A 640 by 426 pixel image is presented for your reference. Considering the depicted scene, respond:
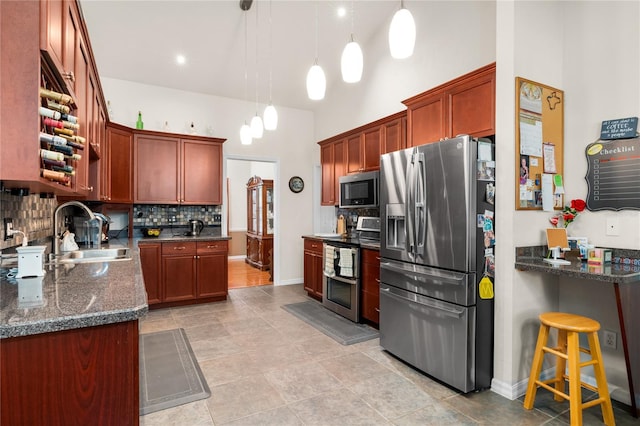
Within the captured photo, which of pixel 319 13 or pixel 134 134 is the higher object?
pixel 319 13

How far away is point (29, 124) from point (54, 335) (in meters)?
0.75

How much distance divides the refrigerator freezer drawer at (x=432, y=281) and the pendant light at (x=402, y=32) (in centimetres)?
157

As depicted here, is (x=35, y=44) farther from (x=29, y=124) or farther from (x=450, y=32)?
(x=450, y=32)

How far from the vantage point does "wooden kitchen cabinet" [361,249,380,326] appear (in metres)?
3.63

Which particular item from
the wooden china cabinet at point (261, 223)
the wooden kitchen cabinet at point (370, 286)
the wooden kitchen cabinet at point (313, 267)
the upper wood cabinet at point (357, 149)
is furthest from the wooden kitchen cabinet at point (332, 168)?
the wooden china cabinet at point (261, 223)

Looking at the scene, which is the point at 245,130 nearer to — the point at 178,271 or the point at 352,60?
the point at 352,60

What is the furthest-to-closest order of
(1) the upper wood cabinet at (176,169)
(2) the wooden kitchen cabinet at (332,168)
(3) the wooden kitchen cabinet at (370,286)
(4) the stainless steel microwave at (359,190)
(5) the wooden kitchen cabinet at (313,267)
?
(2) the wooden kitchen cabinet at (332,168) → (5) the wooden kitchen cabinet at (313,267) → (1) the upper wood cabinet at (176,169) → (4) the stainless steel microwave at (359,190) → (3) the wooden kitchen cabinet at (370,286)

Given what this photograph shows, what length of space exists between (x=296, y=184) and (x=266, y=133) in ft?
3.27

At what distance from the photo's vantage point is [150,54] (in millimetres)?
4383

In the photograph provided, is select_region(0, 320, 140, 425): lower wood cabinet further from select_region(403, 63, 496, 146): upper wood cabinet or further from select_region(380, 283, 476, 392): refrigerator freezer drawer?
select_region(403, 63, 496, 146): upper wood cabinet

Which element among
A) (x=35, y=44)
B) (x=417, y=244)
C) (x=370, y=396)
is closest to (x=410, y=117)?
(x=417, y=244)

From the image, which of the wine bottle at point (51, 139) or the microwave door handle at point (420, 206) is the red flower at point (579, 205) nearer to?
the microwave door handle at point (420, 206)

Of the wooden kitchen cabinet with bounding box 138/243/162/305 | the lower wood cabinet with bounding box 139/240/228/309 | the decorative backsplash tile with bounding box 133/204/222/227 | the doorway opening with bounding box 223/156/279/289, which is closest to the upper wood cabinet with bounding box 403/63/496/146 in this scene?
the lower wood cabinet with bounding box 139/240/228/309

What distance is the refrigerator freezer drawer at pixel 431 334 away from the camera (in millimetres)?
2395
